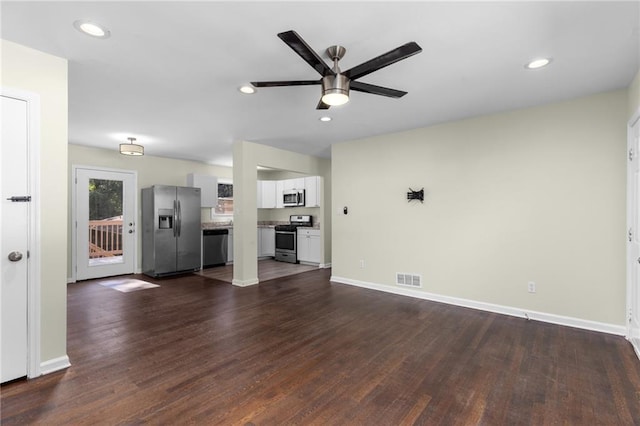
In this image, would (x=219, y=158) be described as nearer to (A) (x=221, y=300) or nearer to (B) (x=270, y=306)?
(A) (x=221, y=300)

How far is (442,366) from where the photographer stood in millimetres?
2439

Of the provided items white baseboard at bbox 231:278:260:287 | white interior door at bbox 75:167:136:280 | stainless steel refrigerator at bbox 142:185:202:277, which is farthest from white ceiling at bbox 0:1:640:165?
white baseboard at bbox 231:278:260:287

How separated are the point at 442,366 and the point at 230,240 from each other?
595 cm

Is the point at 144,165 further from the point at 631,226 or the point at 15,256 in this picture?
the point at 631,226

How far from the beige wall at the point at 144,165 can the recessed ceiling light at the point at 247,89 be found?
11.6 feet

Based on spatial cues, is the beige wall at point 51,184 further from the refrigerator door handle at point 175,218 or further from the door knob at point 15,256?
the refrigerator door handle at point 175,218

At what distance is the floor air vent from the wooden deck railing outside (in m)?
5.48

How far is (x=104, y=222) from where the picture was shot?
5.85 meters

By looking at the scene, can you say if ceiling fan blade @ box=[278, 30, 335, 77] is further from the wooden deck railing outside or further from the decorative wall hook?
the wooden deck railing outside

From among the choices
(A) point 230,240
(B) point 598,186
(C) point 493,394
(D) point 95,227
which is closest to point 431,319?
(C) point 493,394

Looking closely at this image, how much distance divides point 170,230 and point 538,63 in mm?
6326

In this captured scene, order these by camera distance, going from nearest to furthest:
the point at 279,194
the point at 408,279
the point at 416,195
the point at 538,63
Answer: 1. the point at 538,63
2. the point at 416,195
3. the point at 408,279
4. the point at 279,194

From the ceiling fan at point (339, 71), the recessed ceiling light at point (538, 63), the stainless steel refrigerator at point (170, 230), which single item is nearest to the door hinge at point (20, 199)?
the ceiling fan at point (339, 71)

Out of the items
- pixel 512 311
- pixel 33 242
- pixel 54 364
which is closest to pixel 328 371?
pixel 54 364
